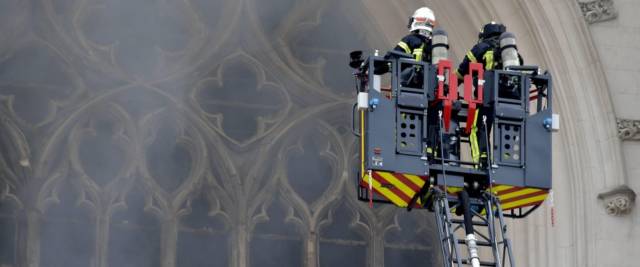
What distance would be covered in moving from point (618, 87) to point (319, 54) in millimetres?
3134

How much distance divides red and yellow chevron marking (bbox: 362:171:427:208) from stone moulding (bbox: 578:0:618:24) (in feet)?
14.4

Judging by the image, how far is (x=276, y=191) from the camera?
86.4 ft

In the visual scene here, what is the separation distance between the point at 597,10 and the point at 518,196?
Result: 4.01 metres

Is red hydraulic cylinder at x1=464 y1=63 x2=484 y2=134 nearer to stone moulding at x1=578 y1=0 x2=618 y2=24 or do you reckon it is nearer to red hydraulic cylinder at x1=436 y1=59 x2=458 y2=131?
red hydraulic cylinder at x1=436 y1=59 x2=458 y2=131

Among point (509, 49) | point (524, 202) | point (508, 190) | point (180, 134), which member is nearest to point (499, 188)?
point (508, 190)

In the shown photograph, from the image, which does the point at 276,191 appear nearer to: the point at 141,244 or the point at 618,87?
the point at 141,244

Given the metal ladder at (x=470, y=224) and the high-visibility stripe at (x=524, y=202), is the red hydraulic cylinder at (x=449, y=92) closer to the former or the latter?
the metal ladder at (x=470, y=224)

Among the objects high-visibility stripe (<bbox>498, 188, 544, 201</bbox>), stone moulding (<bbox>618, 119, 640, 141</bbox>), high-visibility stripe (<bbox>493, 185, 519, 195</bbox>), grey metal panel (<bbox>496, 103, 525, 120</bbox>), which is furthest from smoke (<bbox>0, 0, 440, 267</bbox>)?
grey metal panel (<bbox>496, 103, 525, 120</bbox>)

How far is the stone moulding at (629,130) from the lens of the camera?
25.4 meters

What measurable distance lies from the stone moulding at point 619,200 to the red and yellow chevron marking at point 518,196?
8.82 feet

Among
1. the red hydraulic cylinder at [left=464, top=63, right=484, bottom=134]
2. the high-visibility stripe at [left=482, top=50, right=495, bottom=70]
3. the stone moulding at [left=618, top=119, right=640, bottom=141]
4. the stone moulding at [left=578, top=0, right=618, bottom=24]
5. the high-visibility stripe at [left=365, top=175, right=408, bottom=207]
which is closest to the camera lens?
the high-visibility stripe at [left=365, top=175, right=408, bottom=207]

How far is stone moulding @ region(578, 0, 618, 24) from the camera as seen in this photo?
25.8 m

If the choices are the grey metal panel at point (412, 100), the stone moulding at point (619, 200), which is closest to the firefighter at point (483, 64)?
the grey metal panel at point (412, 100)

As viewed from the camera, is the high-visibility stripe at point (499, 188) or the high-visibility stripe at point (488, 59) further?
the high-visibility stripe at point (488, 59)
